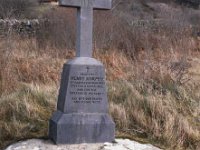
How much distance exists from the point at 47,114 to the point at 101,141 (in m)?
1.18

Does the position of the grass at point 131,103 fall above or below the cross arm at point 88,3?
below

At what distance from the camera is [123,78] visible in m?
9.08

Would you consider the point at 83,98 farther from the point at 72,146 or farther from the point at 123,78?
the point at 123,78

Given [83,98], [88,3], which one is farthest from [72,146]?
[88,3]

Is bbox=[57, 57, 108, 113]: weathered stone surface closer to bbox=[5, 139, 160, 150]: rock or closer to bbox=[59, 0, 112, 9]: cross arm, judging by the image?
bbox=[5, 139, 160, 150]: rock

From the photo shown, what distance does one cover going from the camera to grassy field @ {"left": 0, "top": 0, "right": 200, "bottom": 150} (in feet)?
21.6

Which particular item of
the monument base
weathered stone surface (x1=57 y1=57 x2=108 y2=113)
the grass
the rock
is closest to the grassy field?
the grass

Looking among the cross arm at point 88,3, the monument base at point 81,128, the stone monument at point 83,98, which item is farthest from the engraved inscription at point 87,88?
the cross arm at point 88,3

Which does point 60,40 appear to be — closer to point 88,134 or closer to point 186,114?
Answer: point 186,114

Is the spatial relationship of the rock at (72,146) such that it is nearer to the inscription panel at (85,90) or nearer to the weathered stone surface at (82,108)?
the weathered stone surface at (82,108)

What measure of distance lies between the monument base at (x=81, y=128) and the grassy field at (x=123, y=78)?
368 mm

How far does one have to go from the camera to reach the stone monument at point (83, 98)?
229 inches

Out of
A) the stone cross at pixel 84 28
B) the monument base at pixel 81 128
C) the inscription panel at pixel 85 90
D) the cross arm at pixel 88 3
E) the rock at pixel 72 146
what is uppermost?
the cross arm at pixel 88 3

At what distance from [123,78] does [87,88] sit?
10.5 ft
